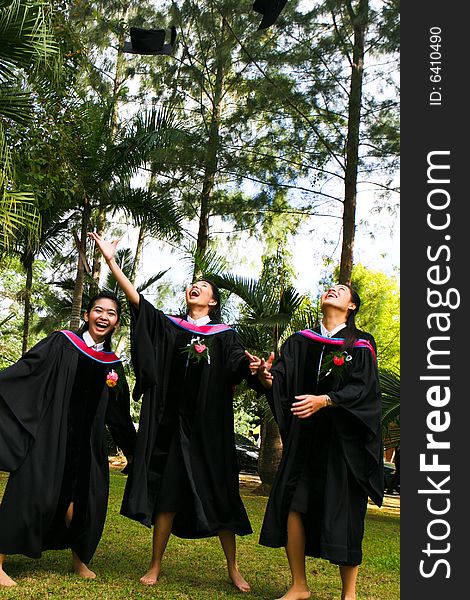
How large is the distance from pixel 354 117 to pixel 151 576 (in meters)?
10.5

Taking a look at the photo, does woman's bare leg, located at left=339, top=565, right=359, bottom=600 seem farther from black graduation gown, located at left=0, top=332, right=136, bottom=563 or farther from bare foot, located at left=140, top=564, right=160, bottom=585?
black graduation gown, located at left=0, top=332, right=136, bottom=563

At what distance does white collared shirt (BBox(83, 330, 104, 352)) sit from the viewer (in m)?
5.78

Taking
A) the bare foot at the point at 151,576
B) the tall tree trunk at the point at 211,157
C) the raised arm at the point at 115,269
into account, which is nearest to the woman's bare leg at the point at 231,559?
the bare foot at the point at 151,576

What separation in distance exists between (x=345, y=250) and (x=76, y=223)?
18.2 feet

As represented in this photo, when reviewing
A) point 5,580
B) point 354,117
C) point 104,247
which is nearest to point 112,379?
point 104,247

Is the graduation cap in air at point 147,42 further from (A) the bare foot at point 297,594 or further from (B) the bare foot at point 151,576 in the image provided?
(A) the bare foot at point 297,594

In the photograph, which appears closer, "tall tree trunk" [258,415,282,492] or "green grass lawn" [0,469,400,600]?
"green grass lawn" [0,469,400,600]

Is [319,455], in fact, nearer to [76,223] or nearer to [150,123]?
[150,123]

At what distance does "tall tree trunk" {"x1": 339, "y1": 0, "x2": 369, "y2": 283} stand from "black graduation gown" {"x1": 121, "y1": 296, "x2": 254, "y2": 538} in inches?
314

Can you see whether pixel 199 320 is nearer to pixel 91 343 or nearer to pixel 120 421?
pixel 91 343

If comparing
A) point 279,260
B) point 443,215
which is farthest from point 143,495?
point 279,260

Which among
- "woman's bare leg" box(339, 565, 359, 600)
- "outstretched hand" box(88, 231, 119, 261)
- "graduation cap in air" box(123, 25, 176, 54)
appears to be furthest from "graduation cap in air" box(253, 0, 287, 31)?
"woman's bare leg" box(339, 565, 359, 600)

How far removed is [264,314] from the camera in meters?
12.7

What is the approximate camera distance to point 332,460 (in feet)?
16.9
